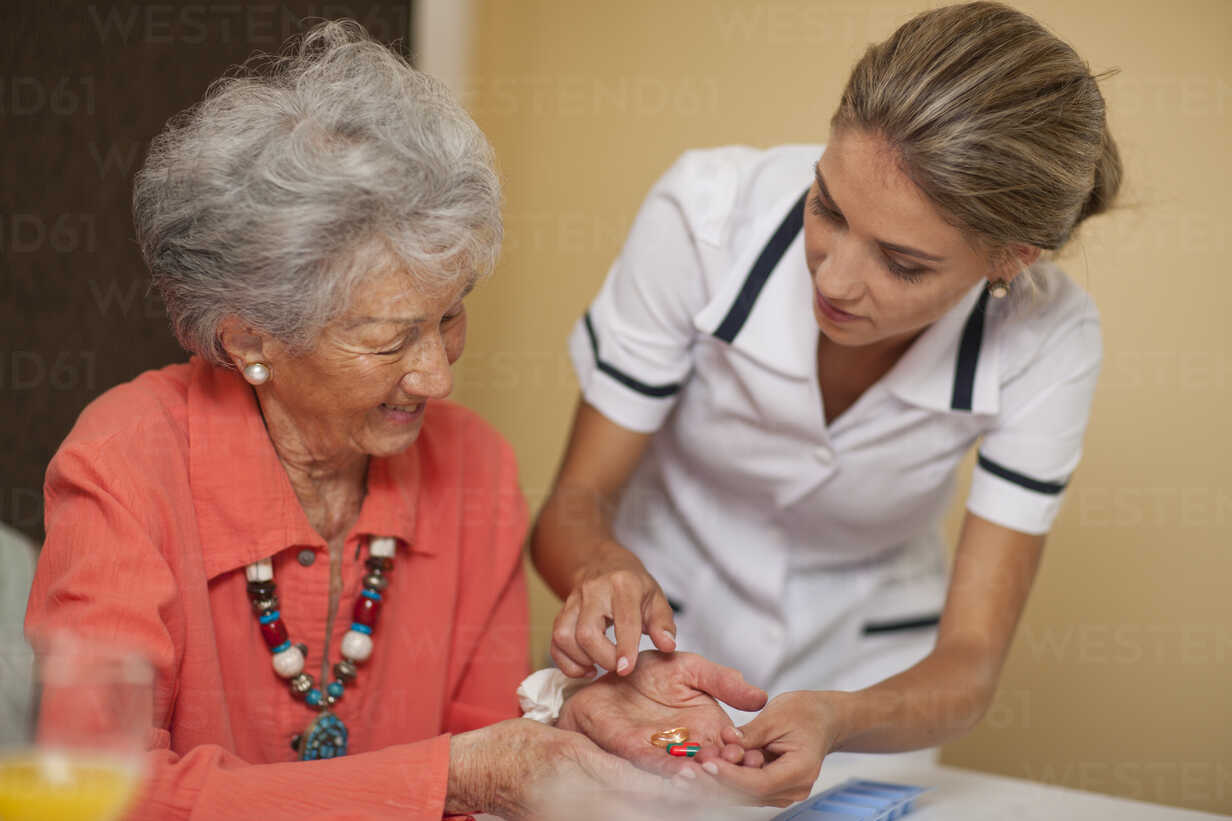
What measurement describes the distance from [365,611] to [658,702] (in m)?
0.40

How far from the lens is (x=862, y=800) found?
148cm

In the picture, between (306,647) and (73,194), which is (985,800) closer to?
(306,647)

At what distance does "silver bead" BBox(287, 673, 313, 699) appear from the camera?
4.91 feet

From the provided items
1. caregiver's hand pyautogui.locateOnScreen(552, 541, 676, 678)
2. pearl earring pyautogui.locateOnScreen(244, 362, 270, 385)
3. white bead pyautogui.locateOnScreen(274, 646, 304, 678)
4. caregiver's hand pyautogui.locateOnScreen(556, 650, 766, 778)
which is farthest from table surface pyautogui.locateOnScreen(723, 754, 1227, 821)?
pearl earring pyautogui.locateOnScreen(244, 362, 270, 385)

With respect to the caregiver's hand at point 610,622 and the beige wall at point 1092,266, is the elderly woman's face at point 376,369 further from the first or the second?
the beige wall at point 1092,266

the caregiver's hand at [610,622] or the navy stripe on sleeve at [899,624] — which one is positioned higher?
the caregiver's hand at [610,622]

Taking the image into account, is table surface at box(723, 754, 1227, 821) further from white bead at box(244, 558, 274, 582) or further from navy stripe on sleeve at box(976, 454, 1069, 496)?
white bead at box(244, 558, 274, 582)

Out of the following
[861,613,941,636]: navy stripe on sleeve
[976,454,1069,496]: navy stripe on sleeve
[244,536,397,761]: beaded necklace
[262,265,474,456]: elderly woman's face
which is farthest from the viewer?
[861,613,941,636]: navy stripe on sleeve

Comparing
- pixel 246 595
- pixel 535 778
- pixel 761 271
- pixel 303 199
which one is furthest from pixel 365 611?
pixel 761 271

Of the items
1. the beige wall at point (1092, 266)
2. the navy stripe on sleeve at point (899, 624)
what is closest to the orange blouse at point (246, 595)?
the navy stripe on sleeve at point (899, 624)

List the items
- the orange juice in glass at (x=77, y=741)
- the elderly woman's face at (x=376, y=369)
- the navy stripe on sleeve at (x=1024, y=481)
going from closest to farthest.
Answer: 1. the orange juice in glass at (x=77, y=741)
2. the elderly woman's face at (x=376, y=369)
3. the navy stripe on sleeve at (x=1024, y=481)

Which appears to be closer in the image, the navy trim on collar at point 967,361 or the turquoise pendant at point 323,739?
the turquoise pendant at point 323,739

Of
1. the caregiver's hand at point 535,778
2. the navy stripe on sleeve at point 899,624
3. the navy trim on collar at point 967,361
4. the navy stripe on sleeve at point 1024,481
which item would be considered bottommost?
the navy stripe on sleeve at point 899,624

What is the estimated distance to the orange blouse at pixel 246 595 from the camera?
1.23 metres
